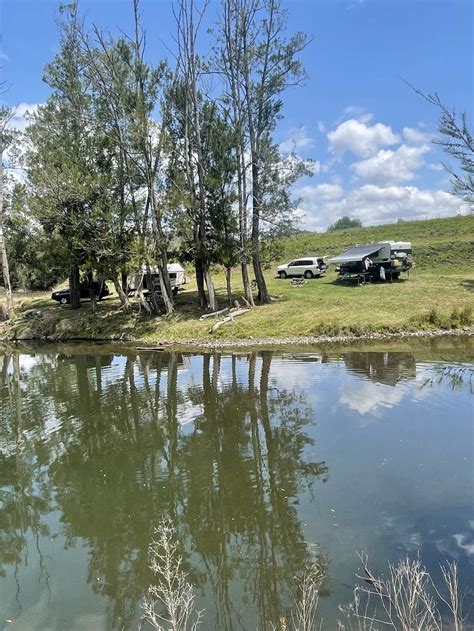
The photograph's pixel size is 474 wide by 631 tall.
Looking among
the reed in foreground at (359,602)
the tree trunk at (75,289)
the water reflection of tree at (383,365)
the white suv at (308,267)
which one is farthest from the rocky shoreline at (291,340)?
the white suv at (308,267)

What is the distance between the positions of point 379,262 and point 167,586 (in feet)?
92.5

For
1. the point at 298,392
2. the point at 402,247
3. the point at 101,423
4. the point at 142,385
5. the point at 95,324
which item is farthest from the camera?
the point at 402,247

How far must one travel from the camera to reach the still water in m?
5.06

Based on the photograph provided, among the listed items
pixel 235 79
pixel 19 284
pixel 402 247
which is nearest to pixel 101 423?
pixel 235 79

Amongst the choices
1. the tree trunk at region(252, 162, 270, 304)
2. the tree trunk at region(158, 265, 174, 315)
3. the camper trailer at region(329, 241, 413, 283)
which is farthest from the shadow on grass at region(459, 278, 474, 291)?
the tree trunk at region(158, 265, 174, 315)

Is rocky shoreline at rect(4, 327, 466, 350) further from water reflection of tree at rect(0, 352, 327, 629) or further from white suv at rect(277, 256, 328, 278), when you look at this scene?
white suv at rect(277, 256, 328, 278)

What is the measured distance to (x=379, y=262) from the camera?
30.8 m

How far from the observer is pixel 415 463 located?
25.3ft

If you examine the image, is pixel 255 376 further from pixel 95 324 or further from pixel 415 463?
pixel 95 324

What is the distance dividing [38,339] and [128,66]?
50.0 ft

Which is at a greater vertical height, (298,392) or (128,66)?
(128,66)

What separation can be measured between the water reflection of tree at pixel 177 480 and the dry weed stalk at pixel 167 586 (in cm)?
15

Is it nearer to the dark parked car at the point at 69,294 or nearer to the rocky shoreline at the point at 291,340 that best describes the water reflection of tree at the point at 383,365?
the rocky shoreline at the point at 291,340

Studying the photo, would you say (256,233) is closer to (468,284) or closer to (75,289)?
(75,289)
